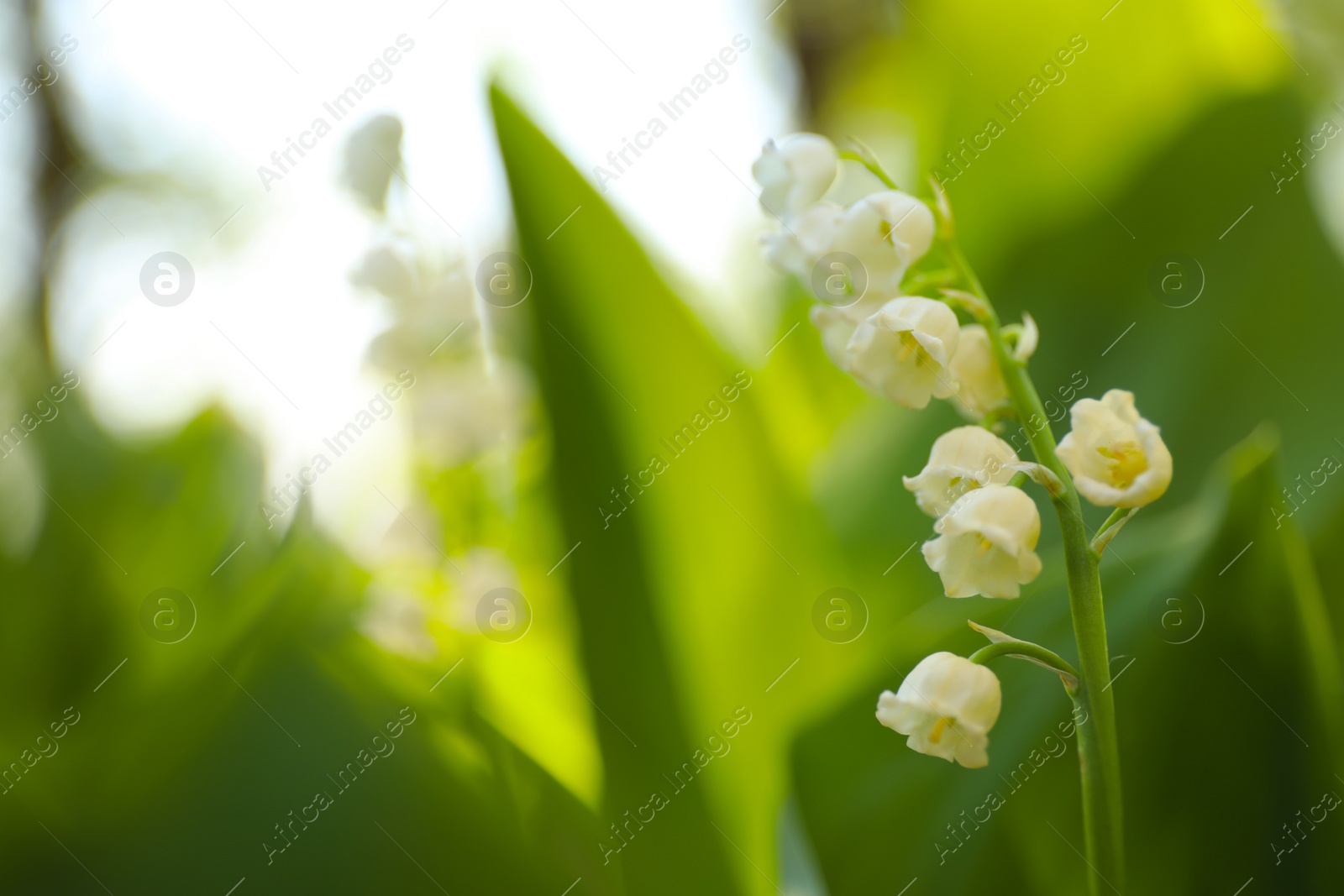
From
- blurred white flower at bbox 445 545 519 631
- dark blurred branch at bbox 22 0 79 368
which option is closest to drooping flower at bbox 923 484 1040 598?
blurred white flower at bbox 445 545 519 631

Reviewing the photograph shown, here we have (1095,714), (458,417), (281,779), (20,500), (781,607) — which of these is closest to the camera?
(1095,714)

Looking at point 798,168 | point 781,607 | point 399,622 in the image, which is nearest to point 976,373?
point 798,168

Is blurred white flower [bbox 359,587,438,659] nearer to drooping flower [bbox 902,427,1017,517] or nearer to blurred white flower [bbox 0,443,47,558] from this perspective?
blurred white flower [bbox 0,443,47,558]

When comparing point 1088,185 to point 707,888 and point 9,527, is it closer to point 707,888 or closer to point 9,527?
point 707,888

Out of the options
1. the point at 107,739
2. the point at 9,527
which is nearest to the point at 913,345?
the point at 107,739

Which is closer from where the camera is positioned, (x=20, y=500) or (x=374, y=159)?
(x=374, y=159)

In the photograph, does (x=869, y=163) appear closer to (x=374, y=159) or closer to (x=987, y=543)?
(x=987, y=543)

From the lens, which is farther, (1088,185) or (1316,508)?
(1088,185)

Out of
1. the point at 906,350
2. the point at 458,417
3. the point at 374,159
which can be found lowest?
the point at 906,350
